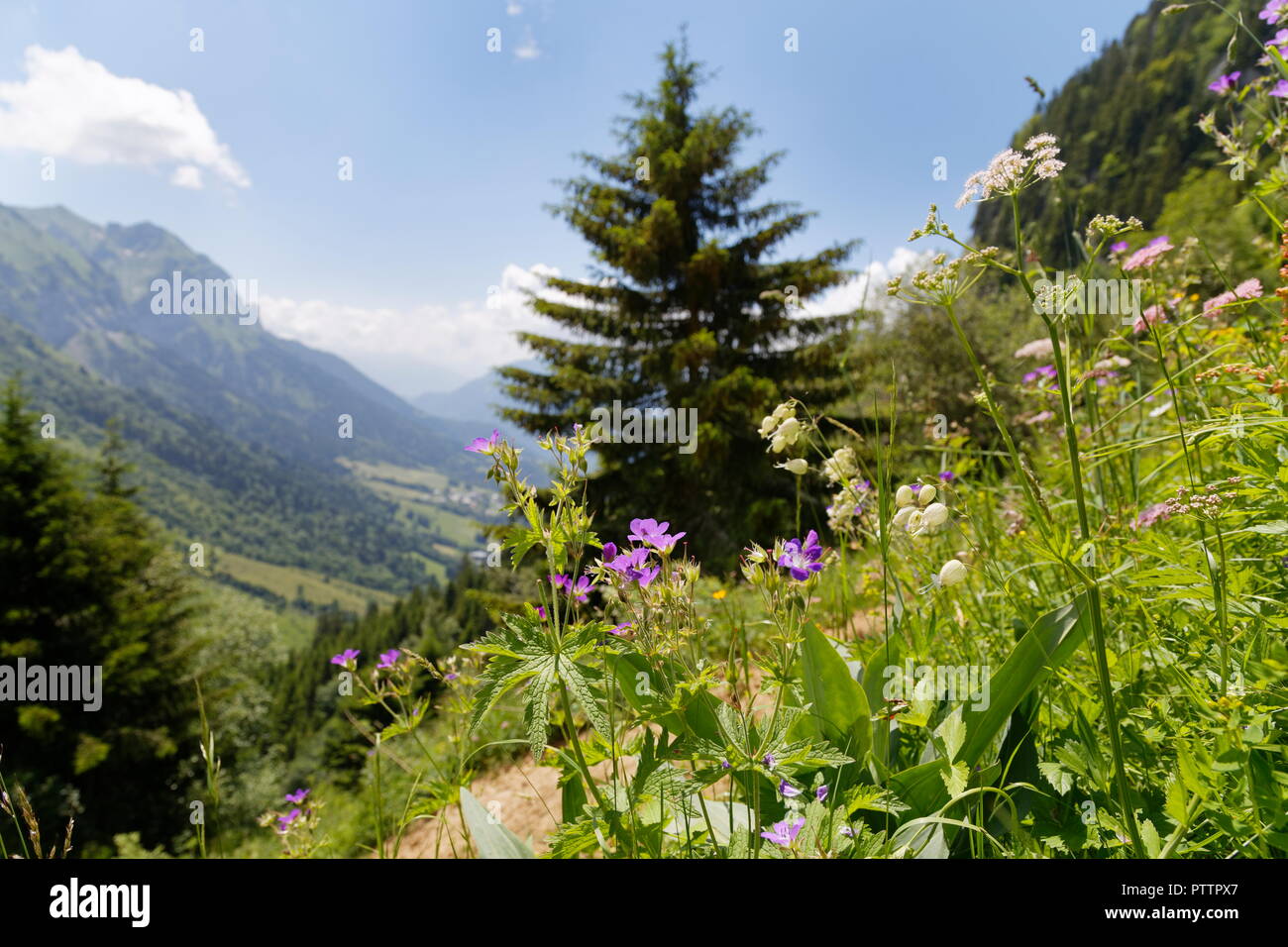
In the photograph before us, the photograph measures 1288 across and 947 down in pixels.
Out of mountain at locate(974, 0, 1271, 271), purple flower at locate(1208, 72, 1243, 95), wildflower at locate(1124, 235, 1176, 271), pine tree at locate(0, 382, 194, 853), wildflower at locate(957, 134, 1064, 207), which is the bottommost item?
pine tree at locate(0, 382, 194, 853)

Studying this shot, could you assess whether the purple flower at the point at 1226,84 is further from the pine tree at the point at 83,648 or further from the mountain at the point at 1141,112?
the mountain at the point at 1141,112

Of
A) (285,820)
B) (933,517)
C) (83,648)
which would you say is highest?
(933,517)

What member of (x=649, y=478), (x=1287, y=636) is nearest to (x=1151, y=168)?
(x=649, y=478)

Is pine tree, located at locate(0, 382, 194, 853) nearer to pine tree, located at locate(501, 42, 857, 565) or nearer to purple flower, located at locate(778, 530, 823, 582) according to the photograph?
pine tree, located at locate(501, 42, 857, 565)

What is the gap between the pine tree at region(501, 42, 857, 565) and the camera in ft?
41.0

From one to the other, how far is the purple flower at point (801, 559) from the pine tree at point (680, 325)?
10.6 metres

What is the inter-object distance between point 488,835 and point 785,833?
70 centimetres

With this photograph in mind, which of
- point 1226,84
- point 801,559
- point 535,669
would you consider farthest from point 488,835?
point 1226,84

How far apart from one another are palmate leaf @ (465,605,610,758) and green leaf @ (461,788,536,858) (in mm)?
540

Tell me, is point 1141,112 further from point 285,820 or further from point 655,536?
point 285,820

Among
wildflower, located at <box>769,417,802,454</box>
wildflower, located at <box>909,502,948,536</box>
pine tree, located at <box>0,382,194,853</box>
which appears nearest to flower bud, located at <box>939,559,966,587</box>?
wildflower, located at <box>909,502,948,536</box>

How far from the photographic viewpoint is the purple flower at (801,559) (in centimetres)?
111

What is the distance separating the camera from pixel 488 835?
137cm
